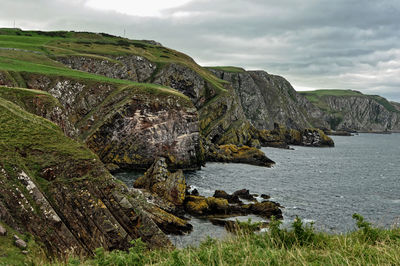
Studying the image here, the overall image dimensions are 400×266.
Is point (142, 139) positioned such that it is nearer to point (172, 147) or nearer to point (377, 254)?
point (172, 147)

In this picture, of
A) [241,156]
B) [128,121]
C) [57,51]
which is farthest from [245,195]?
[57,51]

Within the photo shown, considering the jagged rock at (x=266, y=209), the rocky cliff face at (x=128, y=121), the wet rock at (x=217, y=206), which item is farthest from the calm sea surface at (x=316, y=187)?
the rocky cliff face at (x=128, y=121)

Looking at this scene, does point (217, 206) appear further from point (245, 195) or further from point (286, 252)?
point (286, 252)

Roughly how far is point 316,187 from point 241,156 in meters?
33.5

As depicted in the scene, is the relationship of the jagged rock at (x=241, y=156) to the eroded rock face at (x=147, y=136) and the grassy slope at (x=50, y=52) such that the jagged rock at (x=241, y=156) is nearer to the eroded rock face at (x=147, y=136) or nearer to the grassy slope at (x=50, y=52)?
the eroded rock face at (x=147, y=136)

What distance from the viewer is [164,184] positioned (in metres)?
44.6

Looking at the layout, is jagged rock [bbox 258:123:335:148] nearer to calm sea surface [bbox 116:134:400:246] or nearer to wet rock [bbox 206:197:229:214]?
calm sea surface [bbox 116:134:400:246]

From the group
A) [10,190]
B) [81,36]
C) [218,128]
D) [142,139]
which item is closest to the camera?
[10,190]

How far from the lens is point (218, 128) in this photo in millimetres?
119188

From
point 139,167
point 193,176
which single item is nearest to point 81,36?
point 139,167

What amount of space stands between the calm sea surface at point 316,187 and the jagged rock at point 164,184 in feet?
18.7

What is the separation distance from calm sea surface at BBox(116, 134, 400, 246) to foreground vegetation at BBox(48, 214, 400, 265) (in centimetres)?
1849

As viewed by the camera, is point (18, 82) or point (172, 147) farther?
point (172, 147)

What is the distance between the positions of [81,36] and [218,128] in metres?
89.3
